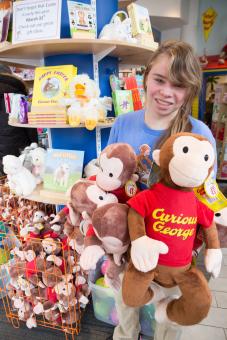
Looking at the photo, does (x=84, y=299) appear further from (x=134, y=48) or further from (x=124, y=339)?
(x=134, y=48)

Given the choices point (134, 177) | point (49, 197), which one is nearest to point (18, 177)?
point (49, 197)

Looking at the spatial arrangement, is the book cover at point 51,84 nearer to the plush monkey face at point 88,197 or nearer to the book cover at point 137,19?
the book cover at point 137,19

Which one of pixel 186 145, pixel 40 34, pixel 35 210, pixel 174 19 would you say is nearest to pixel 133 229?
pixel 186 145

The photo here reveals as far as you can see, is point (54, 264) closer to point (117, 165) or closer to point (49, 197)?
point (49, 197)

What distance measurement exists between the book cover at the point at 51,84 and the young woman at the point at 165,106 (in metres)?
0.42

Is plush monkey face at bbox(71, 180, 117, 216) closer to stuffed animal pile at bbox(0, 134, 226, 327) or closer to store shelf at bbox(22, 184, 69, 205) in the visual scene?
stuffed animal pile at bbox(0, 134, 226, 327)

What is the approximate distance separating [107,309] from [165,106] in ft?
4.11

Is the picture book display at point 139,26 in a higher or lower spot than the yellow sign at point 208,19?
lower

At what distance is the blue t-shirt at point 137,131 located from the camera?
0.98 meters

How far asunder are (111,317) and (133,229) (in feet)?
3.64

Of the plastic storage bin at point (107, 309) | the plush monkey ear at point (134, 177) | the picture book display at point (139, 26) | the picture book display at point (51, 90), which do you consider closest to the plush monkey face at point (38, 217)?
the plastic storage bin at point (107, 309)

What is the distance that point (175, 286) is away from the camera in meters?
0.83

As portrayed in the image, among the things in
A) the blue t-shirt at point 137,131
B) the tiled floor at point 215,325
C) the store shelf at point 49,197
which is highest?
the blue t-shirt at point 137,131

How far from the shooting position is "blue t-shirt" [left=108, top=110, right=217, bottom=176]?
977 millimetres
